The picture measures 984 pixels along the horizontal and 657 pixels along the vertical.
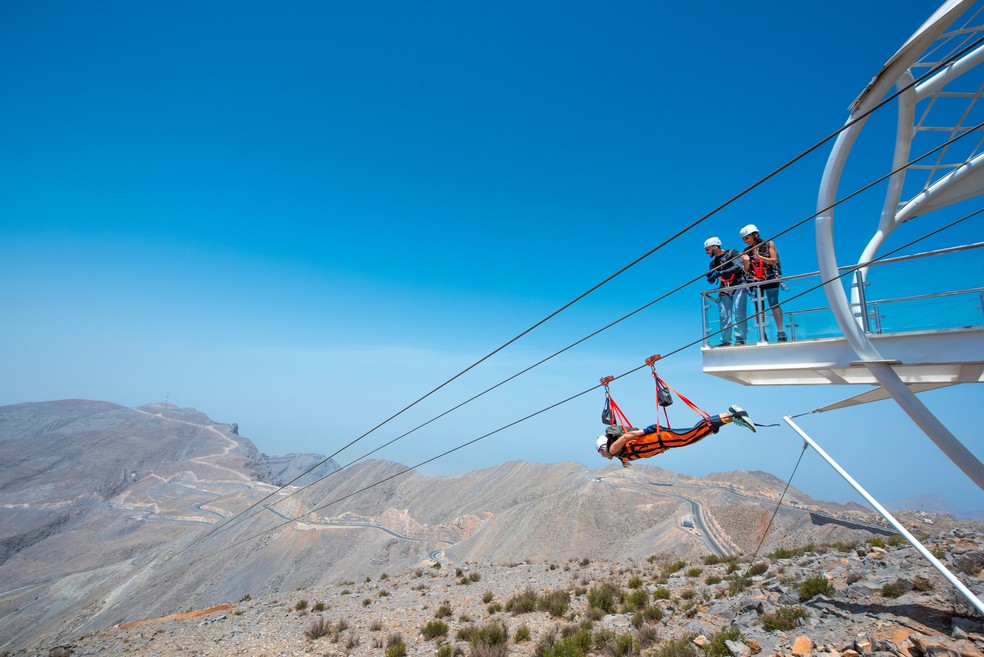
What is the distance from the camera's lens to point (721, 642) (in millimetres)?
9047

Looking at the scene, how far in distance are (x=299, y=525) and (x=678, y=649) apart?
217ft

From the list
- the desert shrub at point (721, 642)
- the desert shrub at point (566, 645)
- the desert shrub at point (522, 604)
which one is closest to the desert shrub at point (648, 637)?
the desert shrub at point (566, 645)

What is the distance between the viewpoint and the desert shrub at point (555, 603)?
47.3 ft

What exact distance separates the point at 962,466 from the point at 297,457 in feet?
626

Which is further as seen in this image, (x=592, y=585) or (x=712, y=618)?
(x=592, y=585)

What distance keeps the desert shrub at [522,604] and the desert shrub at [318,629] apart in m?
5.87

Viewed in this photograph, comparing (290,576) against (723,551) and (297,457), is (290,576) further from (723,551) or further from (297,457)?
(297,457)

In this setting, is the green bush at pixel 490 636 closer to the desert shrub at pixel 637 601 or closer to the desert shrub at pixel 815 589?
the desert shrub at pixel 637 601

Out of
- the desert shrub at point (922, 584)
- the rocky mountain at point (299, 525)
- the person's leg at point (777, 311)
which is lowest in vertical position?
the rocky mountain at point (299, 525)

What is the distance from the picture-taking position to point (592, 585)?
59.6ft

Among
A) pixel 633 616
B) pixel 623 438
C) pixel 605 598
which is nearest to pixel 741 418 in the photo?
pixel 623 438

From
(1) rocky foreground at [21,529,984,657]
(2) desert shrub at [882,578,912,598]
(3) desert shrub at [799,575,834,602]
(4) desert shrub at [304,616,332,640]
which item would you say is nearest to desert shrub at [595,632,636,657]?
(1) rocky foreground at [21,529,984,657]

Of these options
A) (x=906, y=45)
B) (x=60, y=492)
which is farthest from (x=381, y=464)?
(x=906, y=45)

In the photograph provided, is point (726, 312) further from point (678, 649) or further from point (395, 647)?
point (395, 647)
